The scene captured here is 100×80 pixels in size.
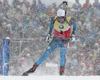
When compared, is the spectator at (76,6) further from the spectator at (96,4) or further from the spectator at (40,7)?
the spectator at (40,7)

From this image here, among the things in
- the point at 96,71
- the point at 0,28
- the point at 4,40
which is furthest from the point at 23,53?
the point at 96,71

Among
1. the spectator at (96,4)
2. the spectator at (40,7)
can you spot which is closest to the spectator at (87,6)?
the spectator at (96,4)

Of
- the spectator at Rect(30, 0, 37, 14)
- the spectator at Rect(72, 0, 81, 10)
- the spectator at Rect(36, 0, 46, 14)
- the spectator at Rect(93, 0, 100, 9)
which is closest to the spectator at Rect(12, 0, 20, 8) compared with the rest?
the spectator at Rect(30, 0, 37, 14)

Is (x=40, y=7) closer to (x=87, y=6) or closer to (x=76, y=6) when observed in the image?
(x=76, y=6)

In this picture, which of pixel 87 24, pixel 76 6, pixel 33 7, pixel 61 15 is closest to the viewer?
pixel 61 15

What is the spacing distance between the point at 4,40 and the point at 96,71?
84.0 inches

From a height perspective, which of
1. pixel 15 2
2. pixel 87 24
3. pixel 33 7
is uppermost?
pixel 15 2

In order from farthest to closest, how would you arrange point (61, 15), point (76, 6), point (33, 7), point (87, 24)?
point (33, 7) → point (76, 6) → point (87, 24) → point (61, 15)

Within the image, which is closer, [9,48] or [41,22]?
[9,48]

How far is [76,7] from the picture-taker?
510 centimetres

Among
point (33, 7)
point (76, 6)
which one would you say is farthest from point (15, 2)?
point (76, 6)

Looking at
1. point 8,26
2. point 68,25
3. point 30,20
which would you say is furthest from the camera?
point 30,20

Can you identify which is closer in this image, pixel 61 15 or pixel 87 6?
pixel 61 15

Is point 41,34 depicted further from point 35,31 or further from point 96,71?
point 96,71
